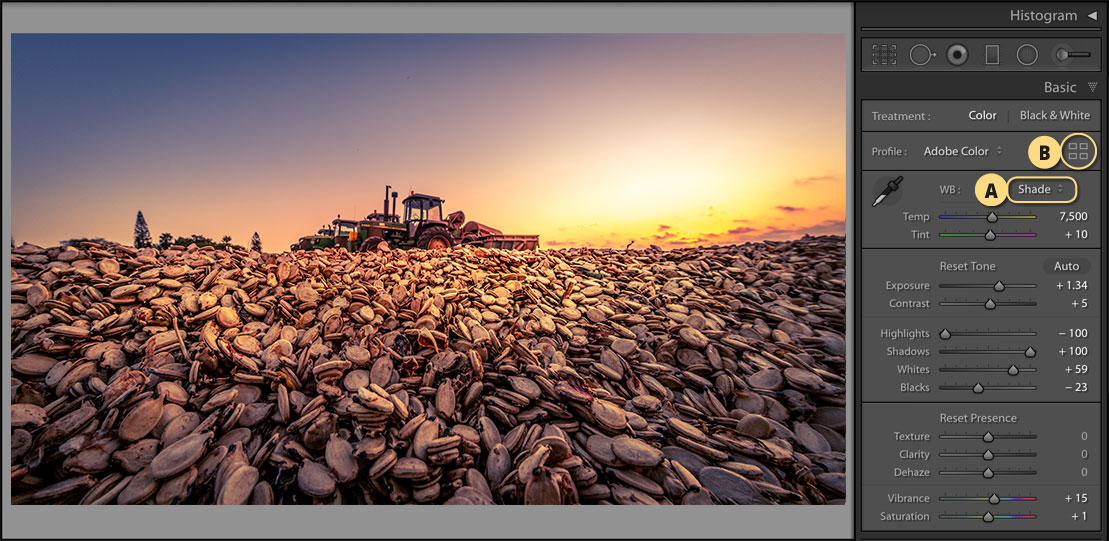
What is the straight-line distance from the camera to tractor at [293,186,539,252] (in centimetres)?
809

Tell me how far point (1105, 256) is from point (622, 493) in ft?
7.84

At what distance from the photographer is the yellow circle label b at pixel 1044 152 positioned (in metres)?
1.64

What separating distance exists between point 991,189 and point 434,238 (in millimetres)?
8348

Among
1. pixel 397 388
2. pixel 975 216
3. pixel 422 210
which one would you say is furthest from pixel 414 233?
pixel 975 216

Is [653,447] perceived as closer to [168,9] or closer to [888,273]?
[888,273]

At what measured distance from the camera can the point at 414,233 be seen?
9008 mm

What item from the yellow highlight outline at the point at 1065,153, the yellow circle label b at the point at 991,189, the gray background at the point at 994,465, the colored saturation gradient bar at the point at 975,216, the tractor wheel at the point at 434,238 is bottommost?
the gray background at the point at 994,465

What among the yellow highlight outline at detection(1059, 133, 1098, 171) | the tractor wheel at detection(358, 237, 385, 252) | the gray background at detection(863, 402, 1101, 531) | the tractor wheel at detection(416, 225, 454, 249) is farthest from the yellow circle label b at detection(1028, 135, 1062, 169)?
the tractor wheel at detection(358, 237, 385, 252)

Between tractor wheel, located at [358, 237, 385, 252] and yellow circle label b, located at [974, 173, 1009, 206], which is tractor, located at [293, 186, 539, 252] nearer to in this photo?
tractor wheel, located at [358, 237, 385, 252]

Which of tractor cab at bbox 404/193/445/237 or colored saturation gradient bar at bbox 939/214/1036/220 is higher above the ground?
tractor cab at bbox 404/193/445/237

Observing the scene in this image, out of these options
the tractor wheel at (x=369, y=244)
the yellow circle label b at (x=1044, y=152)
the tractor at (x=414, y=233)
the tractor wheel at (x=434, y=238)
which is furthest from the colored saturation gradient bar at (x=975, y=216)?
the tractor wheel at (x=369, y=244)

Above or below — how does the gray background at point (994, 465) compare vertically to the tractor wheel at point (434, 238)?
below

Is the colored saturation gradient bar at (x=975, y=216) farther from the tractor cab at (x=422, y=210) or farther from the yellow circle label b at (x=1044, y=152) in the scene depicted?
the tractor cab at (x=422, y=210)

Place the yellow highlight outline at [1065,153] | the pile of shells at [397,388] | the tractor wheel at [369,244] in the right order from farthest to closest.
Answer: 1. the tractor wheel at [369,244]
2. the pile of shells at [397,388]
3. the yellow highlight outline at [1065,153]
